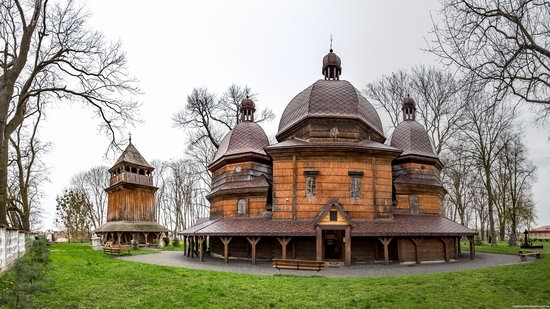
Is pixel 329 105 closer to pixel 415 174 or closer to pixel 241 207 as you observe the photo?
pixel 415 174

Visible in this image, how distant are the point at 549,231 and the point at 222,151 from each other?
89.7 meters

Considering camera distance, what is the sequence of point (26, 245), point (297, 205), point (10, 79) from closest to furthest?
point (10, 79) < point (26, 245) < point (297, 205)

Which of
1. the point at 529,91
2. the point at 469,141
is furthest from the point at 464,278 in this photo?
the point at 469,141

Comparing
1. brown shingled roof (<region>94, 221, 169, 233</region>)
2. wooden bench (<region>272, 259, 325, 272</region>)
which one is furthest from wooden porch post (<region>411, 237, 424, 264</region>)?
brown shingled roof (<region>94, 221, 169, 233</region>)

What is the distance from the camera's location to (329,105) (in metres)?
23.9

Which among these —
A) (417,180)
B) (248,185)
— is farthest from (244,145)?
(417,180)

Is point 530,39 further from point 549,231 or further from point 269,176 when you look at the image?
point 549,231

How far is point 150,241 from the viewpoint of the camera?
123 ft

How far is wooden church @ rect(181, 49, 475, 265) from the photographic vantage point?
20.4 m

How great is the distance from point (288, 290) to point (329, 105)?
14.3m

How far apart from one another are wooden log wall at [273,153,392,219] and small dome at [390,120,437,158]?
5185 millimetres

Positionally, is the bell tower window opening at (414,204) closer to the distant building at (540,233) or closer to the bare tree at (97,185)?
the bare tree at (97,185)

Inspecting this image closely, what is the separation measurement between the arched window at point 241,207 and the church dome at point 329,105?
216 inches

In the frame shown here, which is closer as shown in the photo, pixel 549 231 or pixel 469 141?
pixel 469 141
